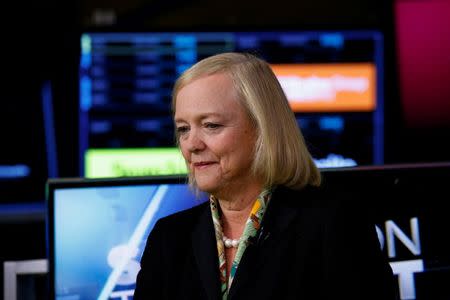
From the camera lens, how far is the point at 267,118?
4.73ft

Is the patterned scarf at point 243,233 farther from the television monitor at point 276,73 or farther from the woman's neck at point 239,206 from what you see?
the television monitor at point 276,73

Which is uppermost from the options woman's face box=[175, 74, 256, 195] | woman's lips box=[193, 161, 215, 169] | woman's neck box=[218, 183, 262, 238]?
woman's face box=[175, 74, 256, 195]

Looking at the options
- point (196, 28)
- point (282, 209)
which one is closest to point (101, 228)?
point (282, 209)

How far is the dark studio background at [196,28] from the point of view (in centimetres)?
382

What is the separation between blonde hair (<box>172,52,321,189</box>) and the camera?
1439 millimetres

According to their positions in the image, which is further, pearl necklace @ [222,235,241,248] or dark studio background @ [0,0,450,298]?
dark studio background @ [0,0,450,298]

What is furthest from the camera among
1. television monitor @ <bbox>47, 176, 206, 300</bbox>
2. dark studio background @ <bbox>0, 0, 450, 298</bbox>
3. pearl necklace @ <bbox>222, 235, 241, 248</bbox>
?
dark studio background @ <bbox>0, 0, 450, 298</bbox>

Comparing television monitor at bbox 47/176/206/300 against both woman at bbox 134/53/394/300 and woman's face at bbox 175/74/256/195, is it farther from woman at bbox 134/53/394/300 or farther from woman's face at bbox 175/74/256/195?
woman's face at bbox 175/74/256/195

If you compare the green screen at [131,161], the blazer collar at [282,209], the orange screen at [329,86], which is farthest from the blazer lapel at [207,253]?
the orange screen at [329,86]

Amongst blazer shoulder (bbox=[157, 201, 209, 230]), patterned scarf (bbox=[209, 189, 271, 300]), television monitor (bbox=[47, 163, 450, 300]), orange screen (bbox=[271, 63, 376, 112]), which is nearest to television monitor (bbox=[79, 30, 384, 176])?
orange screen (bbox=[271, 63, 376, 112])

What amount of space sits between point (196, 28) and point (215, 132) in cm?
239

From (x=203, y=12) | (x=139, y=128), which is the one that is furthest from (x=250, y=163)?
(x=203, y=12)

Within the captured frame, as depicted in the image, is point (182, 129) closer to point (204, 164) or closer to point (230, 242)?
point (204, 164)

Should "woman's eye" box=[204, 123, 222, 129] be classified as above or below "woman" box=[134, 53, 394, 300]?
above
